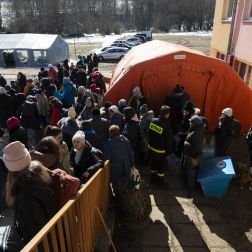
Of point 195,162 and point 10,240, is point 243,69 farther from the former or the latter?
point 10,240

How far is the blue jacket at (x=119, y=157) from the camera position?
5.32 m

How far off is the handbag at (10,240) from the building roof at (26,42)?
75.3 feet

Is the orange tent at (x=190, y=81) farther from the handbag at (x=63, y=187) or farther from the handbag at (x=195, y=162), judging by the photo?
the handbag at (x=63, y=187)

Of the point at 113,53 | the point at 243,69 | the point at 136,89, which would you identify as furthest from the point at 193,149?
the point at 113,53

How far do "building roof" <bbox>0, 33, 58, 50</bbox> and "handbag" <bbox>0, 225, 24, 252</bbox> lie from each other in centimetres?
2295

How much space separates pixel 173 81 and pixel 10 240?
732 cm

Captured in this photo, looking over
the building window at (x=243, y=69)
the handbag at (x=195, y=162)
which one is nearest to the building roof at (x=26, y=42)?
the building window at (x=243, y=69)

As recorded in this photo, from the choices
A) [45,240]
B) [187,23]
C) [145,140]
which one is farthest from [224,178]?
[187,23]

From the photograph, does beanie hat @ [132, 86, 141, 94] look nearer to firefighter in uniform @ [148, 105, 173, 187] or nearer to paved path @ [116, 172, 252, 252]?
firefighter in uniform @ [148, 105, 173, 187]

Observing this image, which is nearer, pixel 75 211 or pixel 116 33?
pixel 75 211

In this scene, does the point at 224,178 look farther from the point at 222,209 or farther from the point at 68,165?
the point at 68,165

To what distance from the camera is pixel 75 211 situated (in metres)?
3.36

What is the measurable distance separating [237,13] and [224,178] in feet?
27.1

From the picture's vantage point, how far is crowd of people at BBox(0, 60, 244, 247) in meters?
3.00
